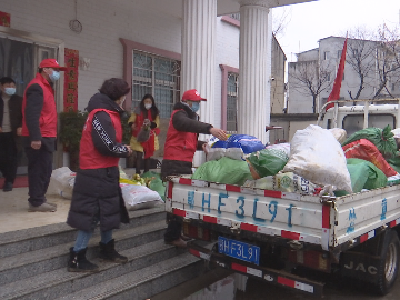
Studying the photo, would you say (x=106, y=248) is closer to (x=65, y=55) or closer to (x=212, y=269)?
(x=212, y=269)

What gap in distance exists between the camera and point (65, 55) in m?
7.47

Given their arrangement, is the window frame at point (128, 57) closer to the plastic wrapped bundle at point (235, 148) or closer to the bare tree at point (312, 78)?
the plastic wrapped bundle at point (235, 148)

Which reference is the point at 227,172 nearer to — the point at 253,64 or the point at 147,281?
the point at 147,281

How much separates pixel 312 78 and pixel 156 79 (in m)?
30.3

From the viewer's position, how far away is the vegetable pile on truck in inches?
125

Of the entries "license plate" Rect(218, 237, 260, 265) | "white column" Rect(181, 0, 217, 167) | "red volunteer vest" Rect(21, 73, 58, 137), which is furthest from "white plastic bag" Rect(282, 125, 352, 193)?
"white column" Rect(181, 0, 217, 167)

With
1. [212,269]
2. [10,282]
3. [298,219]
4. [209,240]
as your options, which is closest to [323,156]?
[298,219]

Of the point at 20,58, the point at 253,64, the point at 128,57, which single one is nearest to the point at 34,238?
the point at 20,58

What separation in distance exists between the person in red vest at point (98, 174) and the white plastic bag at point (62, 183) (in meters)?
2.11

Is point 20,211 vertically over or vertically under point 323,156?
under

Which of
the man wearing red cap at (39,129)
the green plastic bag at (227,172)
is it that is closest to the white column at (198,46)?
the man wearing red cap at (39,129)

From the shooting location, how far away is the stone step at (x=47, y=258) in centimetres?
347

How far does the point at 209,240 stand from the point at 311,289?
44.7 inches

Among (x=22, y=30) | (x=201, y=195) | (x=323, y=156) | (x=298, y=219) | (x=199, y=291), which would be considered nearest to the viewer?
(x=298, y=219)
